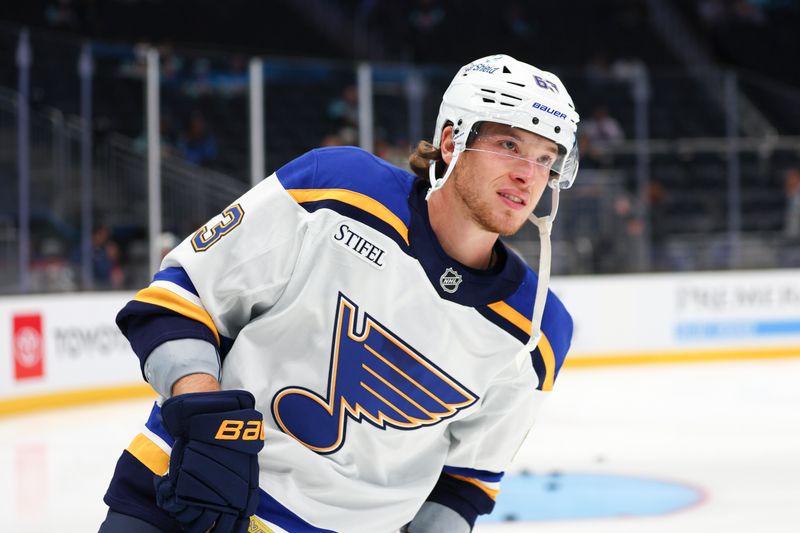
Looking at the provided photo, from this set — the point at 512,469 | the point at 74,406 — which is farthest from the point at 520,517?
the point at 74,406

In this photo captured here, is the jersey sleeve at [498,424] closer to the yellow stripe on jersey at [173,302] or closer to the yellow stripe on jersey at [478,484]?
the yellow stripe on jersey at [478,484]

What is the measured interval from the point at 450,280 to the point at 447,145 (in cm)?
24

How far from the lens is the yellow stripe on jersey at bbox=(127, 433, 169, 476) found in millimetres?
1657

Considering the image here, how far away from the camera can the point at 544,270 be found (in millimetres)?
1753

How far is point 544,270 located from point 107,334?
5.57 meters

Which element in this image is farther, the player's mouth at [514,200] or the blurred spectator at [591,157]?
the blurred spectator at [591,157]

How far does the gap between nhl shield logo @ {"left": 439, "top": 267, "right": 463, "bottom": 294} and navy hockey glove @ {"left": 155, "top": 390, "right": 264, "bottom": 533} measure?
399 millimetres

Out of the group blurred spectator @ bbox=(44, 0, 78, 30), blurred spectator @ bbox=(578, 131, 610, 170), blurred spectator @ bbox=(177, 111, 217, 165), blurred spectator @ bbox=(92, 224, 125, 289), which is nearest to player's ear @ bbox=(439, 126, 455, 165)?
blurred spectator @ bbox=(92, 224, 125, 289)

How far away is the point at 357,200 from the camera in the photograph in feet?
5.80

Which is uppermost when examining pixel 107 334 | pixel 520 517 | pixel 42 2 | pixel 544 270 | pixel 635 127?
pixel 42 2

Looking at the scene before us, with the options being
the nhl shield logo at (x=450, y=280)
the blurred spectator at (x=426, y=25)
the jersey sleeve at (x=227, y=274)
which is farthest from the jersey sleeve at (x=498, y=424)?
the blurred spectator at (x=426, y=25)

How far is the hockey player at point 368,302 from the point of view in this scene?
1.68 meters

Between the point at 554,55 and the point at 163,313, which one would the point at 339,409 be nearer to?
the point at 163,313

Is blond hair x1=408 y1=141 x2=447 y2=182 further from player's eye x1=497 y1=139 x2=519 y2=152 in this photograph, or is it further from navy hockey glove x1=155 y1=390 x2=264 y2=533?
navy hockey glove x1=155 y1=390 x2=264 y2=533
